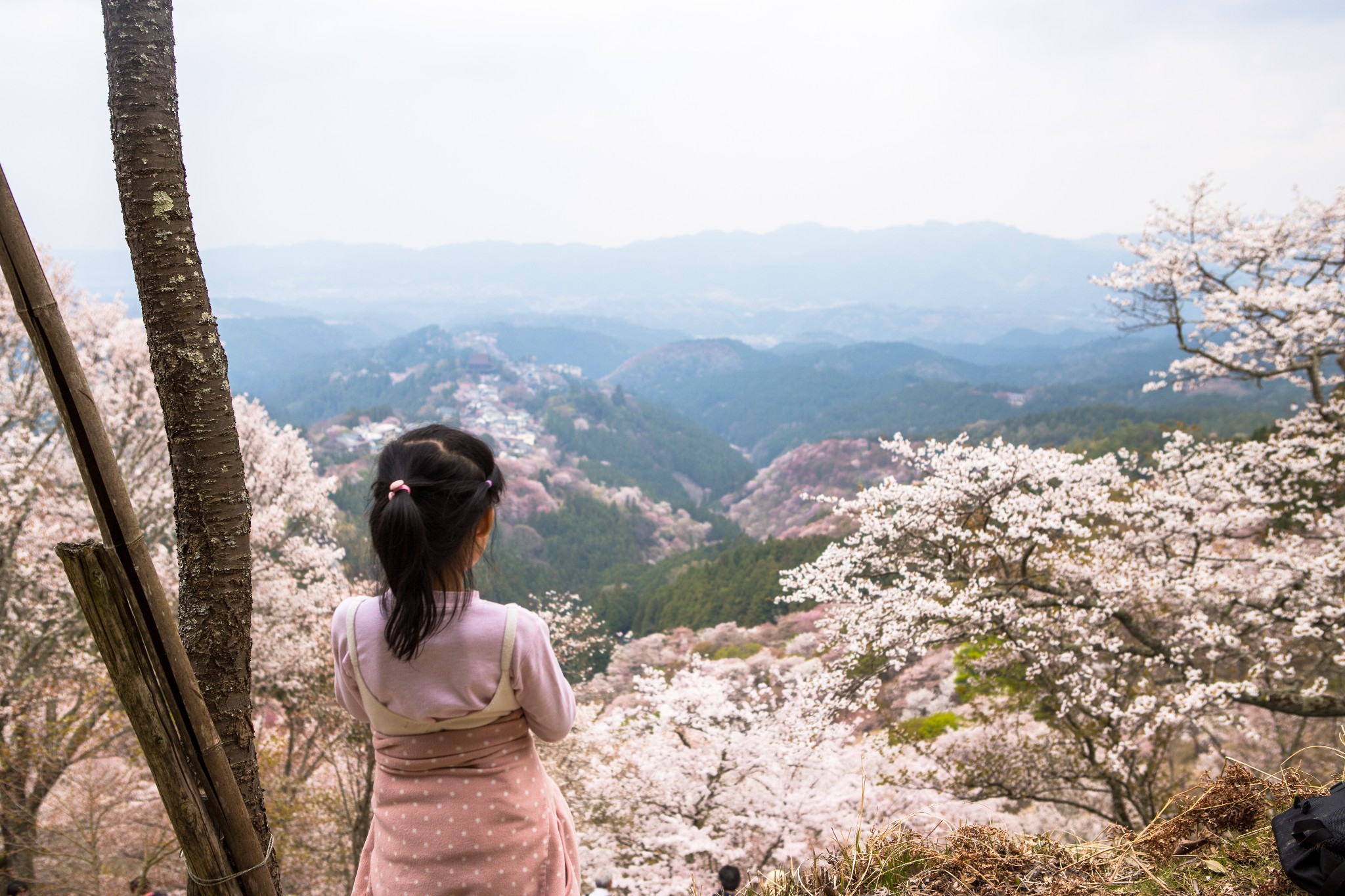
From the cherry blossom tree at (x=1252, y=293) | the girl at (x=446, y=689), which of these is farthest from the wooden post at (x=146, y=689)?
the cherry blossom tree at (x=1252, y=293)

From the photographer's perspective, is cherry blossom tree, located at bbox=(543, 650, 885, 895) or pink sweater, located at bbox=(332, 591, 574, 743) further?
cherry blossom tree, located at bbox=(543, 650, 885, 895)

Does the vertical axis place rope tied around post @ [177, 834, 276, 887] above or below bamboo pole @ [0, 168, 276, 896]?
below

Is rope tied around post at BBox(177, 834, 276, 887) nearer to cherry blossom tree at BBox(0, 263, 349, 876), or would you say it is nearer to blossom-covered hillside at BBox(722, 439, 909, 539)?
cherry blossom tree at BBox(0, 263, 349, 876)

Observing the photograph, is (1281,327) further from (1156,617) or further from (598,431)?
(598,431)

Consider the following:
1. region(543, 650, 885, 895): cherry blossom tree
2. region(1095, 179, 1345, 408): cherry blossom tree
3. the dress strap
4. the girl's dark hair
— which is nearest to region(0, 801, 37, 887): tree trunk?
region(543, 650, 885, 895): cherry blossom tree

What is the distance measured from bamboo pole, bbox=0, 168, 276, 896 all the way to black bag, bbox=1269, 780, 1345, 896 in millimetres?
2671

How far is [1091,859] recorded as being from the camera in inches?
80.2

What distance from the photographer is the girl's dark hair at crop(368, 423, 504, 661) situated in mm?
1336

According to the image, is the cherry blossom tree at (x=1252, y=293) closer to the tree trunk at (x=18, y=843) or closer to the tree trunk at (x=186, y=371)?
the tree trunk at (x=186, y=371)

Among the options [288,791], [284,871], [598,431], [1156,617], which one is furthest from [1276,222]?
[598,431]

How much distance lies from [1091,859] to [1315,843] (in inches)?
22.7

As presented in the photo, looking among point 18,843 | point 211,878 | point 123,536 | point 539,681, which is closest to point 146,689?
point 123,536

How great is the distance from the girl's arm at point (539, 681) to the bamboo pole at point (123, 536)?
0.76 meters

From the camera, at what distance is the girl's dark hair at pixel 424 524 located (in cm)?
134
